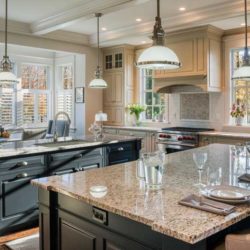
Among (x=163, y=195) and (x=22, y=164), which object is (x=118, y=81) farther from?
(x=163, y=195)

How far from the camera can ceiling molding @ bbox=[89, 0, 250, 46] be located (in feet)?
15.9

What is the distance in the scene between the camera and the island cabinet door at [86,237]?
161 centimetres

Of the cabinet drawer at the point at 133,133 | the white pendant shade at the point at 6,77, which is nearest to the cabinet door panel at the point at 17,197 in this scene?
the white pendant shade at the point at 6,77

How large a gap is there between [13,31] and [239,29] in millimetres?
4265

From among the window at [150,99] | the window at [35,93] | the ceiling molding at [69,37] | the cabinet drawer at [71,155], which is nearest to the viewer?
the cabinet drawer at [71,155]

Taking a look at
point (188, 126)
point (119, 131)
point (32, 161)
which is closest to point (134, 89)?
point (119, 131)

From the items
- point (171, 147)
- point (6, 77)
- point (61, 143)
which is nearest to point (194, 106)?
point (171, 147)

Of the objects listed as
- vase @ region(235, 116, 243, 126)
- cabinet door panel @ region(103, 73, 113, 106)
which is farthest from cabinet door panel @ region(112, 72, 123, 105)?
vase @ region(235, 116, 243, 126)

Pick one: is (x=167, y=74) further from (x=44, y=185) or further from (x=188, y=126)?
(x=44, y=185)

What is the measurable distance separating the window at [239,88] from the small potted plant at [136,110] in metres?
2.16

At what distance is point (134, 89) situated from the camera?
772cm

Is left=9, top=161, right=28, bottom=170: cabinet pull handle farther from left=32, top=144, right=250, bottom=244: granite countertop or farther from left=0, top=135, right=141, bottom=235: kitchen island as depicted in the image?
left=32, top=144, right=250, bottom=244: granite countertop

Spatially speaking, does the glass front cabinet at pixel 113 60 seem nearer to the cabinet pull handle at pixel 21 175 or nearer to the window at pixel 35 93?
the window at pixel 35 93

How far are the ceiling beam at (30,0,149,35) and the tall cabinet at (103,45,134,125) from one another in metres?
1.94
